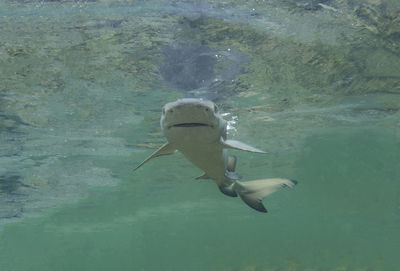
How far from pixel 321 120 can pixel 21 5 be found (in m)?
15.8

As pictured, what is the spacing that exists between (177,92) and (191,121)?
941 centimetres

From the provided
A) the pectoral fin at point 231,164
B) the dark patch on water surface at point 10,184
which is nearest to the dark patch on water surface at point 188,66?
the pectoral fin at point 231,164

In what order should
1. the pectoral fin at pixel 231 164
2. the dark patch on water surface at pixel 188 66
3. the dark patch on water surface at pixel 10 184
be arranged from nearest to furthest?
the pectoral fin at pixel 231 164, the dark patch on water surface at pixel 188 66, the dark patch on water surface at pixel 10 184

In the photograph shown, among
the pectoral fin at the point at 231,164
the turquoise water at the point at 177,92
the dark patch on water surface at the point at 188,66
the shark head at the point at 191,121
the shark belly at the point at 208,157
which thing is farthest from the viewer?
the dark patch on water surface at the point at 188,66

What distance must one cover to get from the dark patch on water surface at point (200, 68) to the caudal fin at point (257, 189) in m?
6.26

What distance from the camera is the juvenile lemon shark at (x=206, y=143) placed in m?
3.67

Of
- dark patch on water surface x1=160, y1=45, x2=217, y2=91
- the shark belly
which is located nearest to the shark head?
the shark belly

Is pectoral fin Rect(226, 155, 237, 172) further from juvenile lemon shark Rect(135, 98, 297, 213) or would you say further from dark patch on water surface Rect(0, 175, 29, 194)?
dark patch on water surface Rect(0, 175, 29, 194)

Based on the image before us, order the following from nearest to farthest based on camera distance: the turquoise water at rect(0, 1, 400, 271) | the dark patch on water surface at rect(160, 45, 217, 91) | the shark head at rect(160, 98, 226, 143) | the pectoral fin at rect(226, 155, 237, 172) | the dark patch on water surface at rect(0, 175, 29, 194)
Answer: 1. the shark head at rect(160, 98, 226, 143)
2. the pectoral fin at rect(226, 155, 237, 172)
3. the turquoise water at rect(0, 1, 400, 271)
4. the dark patch on water surface at rect(160, 45, 217, 91)
5. the dark patch on water surface at rect(0, 175, 29, 194)

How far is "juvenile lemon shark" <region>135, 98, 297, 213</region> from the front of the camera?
367cm

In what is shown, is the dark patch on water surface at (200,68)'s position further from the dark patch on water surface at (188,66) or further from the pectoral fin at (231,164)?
the pectoral fin at (231,164)

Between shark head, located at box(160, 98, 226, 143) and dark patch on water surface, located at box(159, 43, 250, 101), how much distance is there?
23.0 feet

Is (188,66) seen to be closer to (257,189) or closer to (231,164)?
(231,164)

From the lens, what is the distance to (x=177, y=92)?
13.0m
